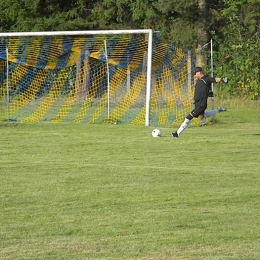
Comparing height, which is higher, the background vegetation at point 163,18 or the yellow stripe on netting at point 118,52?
the background vegetation at point 163,18

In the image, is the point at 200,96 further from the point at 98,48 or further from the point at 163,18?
the point at 163,18

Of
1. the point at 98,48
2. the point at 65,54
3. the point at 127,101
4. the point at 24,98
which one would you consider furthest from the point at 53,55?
the point at 127,101

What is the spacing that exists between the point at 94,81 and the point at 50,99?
1490 mm

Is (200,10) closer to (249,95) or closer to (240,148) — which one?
(249,95)

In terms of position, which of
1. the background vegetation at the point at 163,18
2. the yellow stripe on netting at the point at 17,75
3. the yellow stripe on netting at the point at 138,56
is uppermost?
the background vegetation at the point at 163,18

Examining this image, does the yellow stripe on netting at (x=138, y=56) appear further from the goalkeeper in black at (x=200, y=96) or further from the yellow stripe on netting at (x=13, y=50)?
the goalkeeper in black at (x=200, y=96)

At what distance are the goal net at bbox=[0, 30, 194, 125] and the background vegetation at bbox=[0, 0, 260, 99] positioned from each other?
664 centimetres

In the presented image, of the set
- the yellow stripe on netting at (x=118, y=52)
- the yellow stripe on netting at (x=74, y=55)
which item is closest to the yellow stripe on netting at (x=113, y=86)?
the yellow stripe on netting at (x=118, y=52)

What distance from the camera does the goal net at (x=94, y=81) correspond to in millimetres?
23406

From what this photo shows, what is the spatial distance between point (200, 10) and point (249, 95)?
697cm

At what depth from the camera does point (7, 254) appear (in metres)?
7.64

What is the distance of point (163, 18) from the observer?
36.4 meters

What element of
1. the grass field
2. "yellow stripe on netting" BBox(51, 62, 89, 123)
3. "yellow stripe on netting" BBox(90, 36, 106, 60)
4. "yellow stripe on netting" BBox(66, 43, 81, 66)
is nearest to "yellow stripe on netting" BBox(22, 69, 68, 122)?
"yellow stripe on netting" BBox(51, 62, 89, 123)

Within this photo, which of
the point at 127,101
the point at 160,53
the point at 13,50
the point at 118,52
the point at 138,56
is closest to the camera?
the point at 160,53
